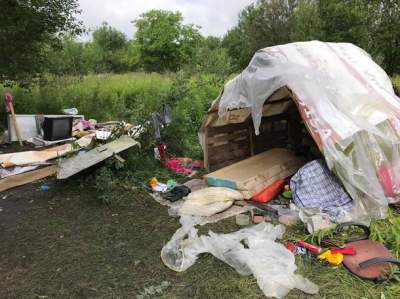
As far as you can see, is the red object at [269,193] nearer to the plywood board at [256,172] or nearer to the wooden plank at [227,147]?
the plywood board at [256,172]

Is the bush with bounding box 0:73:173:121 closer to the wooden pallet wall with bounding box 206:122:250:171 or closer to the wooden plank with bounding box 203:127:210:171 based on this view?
the wooden pallet wall with bounding box 206:122:250:171

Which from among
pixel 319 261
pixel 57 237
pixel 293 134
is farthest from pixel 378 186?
pixel 57 237

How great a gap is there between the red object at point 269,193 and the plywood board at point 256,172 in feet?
0.21

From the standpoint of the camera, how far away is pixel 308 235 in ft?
11.8

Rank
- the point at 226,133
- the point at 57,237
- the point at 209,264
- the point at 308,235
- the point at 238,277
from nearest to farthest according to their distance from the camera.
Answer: the point at 238,277 < the point at 209,264 < the point at 308,235 < the point at 57,237 < the point at 226,133

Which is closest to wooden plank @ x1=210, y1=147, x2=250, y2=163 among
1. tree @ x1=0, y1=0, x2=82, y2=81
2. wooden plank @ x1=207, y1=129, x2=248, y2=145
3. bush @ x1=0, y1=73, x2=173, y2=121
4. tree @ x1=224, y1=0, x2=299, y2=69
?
wooden plank @ x1=207, y1=129, x2=248, y2=145

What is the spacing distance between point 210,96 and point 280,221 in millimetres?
6041

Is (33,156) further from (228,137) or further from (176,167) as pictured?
(228,137)

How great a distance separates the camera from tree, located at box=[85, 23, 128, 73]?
27525 mm

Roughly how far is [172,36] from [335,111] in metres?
22.4

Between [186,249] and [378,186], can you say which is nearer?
[186,249]

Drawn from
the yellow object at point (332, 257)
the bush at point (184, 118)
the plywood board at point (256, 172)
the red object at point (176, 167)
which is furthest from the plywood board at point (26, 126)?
the yellow object at point (332, 257)

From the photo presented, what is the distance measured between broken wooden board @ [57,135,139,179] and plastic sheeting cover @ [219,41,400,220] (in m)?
1.61

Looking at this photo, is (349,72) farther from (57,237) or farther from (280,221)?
(57,237)
